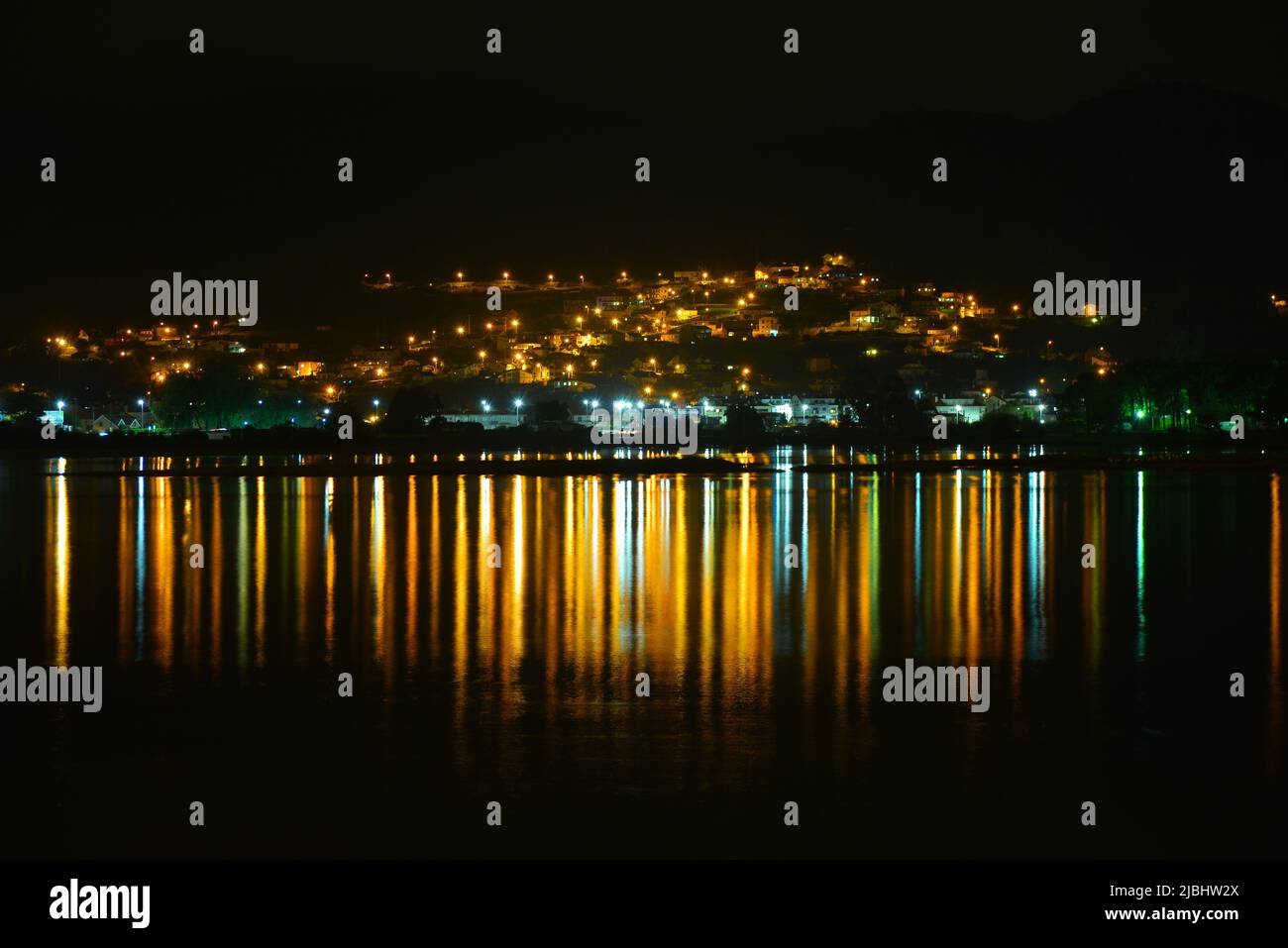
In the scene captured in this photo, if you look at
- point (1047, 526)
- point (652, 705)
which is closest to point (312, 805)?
point (652, 705)

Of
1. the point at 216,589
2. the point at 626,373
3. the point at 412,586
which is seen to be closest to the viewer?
the point at 216,589

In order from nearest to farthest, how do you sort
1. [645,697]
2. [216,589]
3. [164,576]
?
[645,697] < [216,589] < [164,576]

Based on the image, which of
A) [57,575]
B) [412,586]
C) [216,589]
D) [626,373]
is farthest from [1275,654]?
[626,373]

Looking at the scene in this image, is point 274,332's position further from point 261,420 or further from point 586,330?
point 261,420

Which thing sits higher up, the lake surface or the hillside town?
the hillside town

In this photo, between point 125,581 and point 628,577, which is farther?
point 628,577

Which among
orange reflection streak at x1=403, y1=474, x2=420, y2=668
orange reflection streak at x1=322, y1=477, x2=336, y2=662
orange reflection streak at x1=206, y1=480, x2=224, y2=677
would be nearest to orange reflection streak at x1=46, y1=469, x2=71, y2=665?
orange reflection streak at x1=206, y1=480, x2=224, y2=677

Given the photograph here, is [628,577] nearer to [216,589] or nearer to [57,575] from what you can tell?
[216,589]

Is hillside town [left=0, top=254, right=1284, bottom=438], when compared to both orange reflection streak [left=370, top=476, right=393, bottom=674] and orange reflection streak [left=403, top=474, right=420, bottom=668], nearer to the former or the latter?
orange reflection streak [left=370, top=476, right=393, bottom=674]
